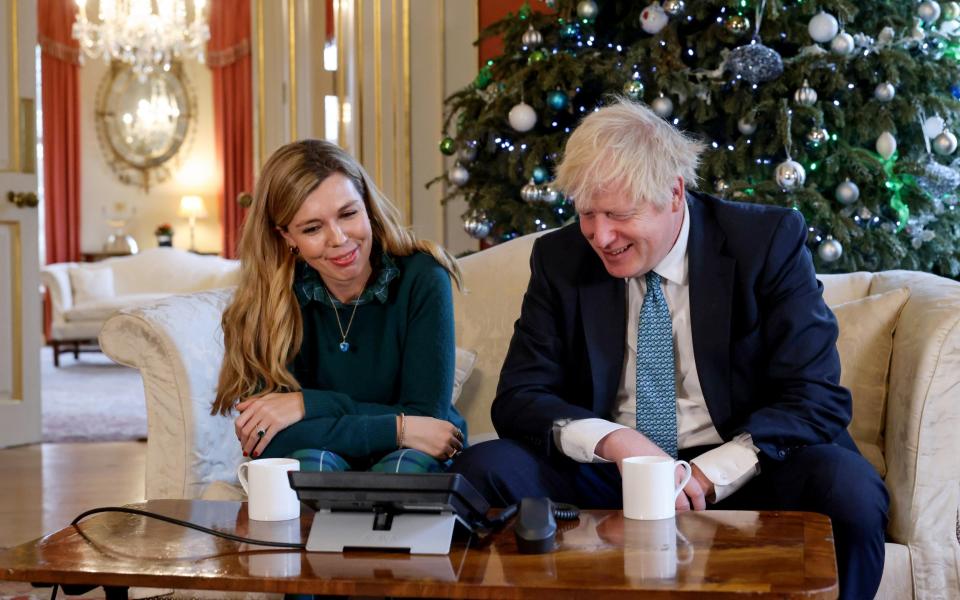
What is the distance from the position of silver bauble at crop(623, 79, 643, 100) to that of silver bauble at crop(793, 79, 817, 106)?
19.0 inches

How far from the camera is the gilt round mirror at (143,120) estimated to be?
1032 cm

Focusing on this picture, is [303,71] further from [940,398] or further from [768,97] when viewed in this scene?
[940,398]

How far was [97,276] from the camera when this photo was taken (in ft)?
27.3

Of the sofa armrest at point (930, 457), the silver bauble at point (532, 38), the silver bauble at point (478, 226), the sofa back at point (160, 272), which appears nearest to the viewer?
the sofa armrest at point (930, 457)

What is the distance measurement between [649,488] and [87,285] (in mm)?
7447

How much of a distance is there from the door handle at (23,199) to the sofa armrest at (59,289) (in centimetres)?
362

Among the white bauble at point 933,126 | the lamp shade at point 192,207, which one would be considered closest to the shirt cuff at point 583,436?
the white bauble at point 933,126

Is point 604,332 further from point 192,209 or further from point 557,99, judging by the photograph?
point 192,209

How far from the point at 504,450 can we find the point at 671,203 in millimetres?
489

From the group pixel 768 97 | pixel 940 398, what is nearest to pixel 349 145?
pixel 768 97

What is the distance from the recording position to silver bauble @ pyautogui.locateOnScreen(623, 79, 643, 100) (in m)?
3.52

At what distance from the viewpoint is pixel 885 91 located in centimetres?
348

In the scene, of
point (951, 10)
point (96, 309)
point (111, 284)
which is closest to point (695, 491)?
point (951, 10)

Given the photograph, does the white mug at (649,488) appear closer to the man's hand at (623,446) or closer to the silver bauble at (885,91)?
the man's hand at (623,446)
